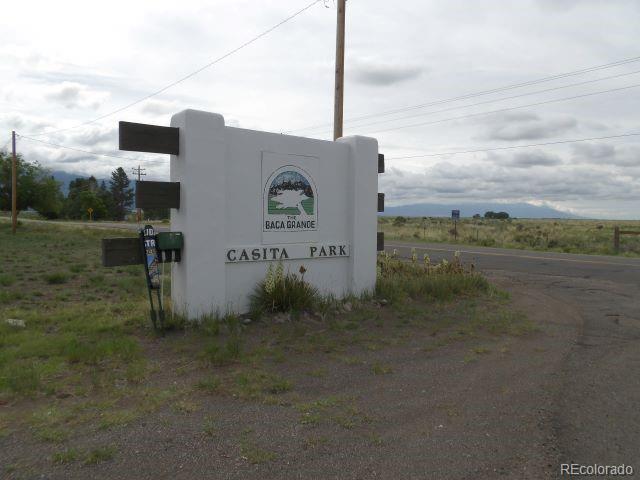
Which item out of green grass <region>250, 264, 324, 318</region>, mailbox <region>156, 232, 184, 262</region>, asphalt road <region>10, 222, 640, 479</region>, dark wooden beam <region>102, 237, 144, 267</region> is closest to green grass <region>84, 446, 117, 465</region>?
asphalt road <region>10, 222, 640, 479</region>

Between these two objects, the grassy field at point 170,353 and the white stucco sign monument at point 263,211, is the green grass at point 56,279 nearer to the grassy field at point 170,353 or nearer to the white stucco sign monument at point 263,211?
the grassy field at point 170,353

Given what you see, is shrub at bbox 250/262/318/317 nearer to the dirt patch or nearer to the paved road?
the dirt patch

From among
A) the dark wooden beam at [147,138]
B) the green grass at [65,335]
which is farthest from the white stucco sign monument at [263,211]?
the green grass at [65,335]

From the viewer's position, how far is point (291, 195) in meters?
7.97

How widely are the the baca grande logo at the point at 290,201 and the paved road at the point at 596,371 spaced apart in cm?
376

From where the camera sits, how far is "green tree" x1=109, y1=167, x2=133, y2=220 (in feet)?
380

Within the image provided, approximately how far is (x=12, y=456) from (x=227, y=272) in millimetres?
4016

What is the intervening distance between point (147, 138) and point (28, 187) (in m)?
39.0

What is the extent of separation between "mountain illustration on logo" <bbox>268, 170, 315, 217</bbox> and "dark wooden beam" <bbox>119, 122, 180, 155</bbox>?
1.55 meters

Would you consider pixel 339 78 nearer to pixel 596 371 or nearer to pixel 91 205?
pixel 596 371

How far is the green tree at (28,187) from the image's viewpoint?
39938mm

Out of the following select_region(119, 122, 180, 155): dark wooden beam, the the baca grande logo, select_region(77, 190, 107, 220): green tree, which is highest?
select_region(77, 190, 107, 220): green tree

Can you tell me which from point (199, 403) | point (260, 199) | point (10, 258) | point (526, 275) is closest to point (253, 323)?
point (260, 199)

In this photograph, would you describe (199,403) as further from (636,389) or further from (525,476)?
(636,389)
